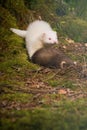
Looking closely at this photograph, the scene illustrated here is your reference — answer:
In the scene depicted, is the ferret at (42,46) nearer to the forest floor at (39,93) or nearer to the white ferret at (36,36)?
the white ferret at (36,36)

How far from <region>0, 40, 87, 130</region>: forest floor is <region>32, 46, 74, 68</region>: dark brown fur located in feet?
0.50

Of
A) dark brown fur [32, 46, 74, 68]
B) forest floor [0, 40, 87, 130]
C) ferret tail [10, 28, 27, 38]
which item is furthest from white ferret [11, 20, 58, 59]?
forest floor [0, 40, 87, 130]

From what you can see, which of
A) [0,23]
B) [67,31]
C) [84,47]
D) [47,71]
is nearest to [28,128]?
[47,71]

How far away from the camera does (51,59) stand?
5633mm

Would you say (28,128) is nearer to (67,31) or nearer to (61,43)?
(61,43)

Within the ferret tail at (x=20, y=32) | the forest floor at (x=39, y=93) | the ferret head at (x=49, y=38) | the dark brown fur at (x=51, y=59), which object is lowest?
the forest floor at (x=39, y=93)

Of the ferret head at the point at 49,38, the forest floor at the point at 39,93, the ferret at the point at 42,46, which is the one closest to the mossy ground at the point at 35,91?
the forest floor at the point at 39,93

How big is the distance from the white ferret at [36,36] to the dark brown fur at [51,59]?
0.18 m

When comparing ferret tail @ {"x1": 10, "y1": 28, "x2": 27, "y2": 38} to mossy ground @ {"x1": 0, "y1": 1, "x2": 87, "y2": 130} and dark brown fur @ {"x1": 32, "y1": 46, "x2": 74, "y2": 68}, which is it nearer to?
mossy ground @ {"x1": 0, "y1": 1, "x2": 87, "y2": 130}

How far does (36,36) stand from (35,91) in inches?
66.5

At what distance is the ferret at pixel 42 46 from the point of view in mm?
5590

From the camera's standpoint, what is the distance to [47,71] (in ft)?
17.5

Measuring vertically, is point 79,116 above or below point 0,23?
below

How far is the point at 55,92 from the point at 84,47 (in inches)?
88.5
